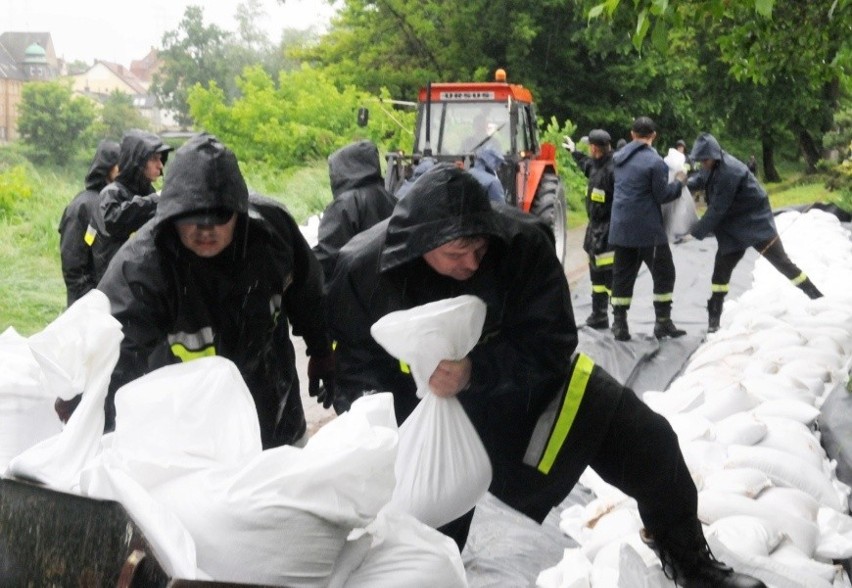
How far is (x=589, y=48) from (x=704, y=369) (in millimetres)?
17525

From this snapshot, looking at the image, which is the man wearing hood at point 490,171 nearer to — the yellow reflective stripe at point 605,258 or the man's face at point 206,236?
the yellow reflective stripe at point 605,258

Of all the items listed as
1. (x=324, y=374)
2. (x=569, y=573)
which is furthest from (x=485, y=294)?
(x=569, y=573)

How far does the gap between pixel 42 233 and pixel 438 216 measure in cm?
864

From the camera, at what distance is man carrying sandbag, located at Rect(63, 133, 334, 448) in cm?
273

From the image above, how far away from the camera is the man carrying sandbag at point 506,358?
103 inches

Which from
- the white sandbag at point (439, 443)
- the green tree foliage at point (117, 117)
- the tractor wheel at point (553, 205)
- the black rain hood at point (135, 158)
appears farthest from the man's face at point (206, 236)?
the green tree foliage at point (117, 117)

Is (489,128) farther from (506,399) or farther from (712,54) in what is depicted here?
(712,54)

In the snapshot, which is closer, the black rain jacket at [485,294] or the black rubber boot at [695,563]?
the black rain jacket at [485,294]

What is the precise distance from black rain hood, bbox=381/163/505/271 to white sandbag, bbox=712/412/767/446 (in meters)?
2.14

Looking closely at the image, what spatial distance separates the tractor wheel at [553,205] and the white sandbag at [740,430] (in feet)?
20.6

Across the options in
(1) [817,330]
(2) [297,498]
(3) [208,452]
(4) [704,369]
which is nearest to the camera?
(2) [297,498]

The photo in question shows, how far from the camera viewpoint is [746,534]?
343 cm

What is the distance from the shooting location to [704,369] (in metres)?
5.55

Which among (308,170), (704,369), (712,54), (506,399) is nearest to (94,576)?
(506,399)
